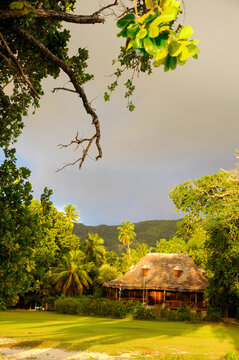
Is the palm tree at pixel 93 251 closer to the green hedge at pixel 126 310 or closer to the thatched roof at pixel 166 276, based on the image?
the thatched roof at pixel 166 276

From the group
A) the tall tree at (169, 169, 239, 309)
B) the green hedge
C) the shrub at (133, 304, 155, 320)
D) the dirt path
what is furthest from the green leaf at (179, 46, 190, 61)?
the shrub at (133, 304, 155, 320)

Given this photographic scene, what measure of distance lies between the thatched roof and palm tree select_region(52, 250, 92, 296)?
636cm

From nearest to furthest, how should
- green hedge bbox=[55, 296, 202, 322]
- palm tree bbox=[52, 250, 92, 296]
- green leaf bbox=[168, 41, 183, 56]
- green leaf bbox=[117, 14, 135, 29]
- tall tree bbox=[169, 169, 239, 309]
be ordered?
1. green leaf bbox=[168, 41, 183, 56]
2. green leaf bbox=[117, 14, 135, 29]
3. tall tree bbox=[169, 169, 239, 309]
4. green hedge bbox=[55, 296, 202, 322]
5. palm tree bbox=[52, 250, 92, 296]

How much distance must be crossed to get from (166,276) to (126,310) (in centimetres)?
1115

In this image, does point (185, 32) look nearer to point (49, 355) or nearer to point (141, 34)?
point (141, 34)

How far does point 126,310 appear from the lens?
34.2m

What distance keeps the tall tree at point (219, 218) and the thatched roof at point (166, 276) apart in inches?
408

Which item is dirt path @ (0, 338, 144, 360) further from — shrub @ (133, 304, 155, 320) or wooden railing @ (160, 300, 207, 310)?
wooden railing @ (160, 300, 207, 310)

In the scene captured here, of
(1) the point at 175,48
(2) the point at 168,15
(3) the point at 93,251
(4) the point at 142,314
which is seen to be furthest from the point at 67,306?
(2) the point at 168,15

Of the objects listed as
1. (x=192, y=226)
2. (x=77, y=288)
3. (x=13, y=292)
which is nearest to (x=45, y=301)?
(x=77, y=288)

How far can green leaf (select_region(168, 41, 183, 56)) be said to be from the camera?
2170 millimetres

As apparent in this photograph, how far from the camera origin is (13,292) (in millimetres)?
7582

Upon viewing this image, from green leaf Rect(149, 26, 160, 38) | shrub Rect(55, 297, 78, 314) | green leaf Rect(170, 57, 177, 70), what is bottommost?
shrub Rect(55, 297, 78, 314)

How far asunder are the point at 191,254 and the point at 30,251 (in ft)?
150
